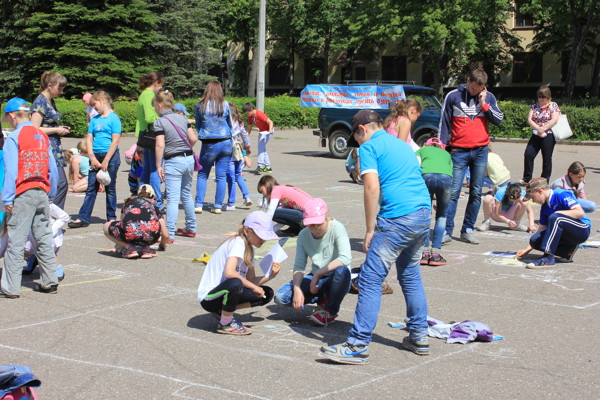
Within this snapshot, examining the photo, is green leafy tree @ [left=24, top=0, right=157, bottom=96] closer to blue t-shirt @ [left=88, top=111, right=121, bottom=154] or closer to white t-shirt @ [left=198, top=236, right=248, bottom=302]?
blue t-shirt @ [left=88, top=111, right=121, bottom=154]

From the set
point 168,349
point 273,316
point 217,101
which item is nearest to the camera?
point 168,349

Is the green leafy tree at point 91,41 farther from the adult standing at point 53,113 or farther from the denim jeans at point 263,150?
the adult standing at point 53,113

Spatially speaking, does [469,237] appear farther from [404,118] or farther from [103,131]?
[103,131]

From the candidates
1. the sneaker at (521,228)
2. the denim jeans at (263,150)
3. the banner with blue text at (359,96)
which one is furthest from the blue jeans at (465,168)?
the banner with blue text at (359,96)

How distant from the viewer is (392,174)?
5465 millimetres

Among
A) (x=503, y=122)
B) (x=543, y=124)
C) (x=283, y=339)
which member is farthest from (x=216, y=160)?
(x=503, y=122)

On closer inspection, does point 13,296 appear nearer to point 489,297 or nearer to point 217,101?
point 489,297

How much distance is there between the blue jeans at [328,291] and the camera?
6055 mm

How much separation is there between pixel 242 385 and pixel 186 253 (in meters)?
4.38

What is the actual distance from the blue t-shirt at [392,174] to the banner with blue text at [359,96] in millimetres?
16387

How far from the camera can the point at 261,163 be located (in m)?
18.2

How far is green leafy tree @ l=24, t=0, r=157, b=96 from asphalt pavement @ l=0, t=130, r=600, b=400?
30.7 metres

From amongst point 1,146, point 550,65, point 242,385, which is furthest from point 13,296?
point 550,65

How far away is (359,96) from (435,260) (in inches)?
561
